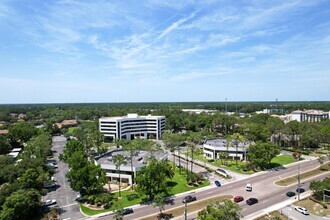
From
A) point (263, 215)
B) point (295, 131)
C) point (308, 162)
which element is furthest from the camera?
point (295, 131)

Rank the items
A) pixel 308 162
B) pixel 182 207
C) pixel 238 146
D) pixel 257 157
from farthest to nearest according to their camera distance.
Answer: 1. pixel 238 146
2. pixel 308 162
3. pixel 257 157
4. pixel 182 207

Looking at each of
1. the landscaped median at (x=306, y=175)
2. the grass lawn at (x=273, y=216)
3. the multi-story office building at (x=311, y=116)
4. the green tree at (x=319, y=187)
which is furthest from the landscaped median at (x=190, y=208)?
the multi-story office building at (x=311, y=116)

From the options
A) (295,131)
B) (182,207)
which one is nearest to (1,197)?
(182,207)

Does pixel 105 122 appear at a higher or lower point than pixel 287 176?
higher

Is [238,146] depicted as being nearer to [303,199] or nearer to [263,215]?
[303,199]

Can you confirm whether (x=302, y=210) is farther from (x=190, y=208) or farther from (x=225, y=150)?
(x=225, y=150)

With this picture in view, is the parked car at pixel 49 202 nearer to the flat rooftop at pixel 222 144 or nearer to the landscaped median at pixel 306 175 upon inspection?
the landscaped median at pixel 306 175

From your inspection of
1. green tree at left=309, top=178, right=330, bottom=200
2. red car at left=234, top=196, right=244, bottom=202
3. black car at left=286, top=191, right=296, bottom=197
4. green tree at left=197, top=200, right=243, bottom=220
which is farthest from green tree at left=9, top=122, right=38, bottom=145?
green tree at left=309, top=178, right=330, bottom=200

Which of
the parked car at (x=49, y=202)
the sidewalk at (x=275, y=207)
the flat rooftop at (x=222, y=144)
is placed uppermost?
the flat rooftop at (x=222, y=144)
